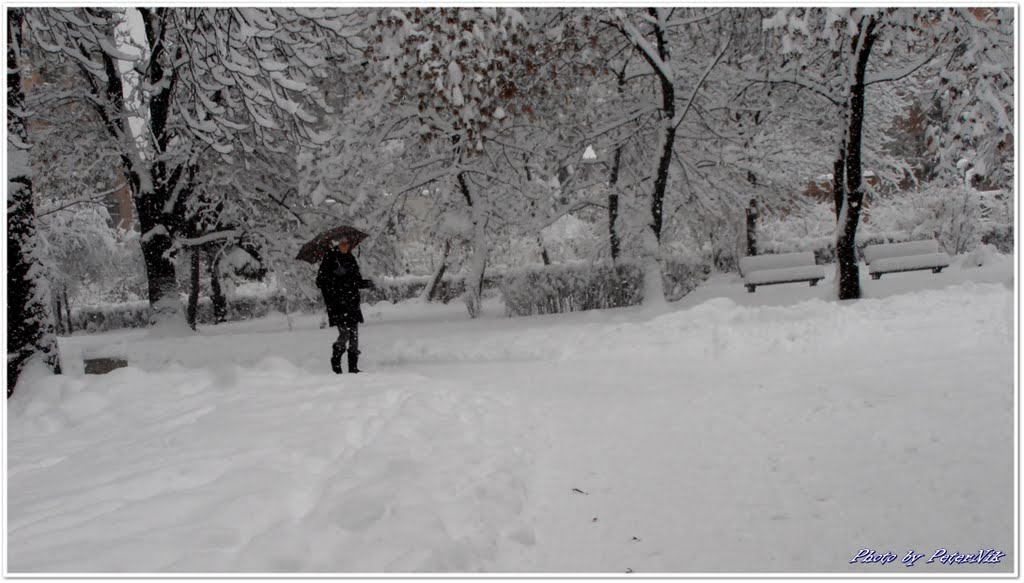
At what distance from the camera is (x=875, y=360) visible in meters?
6.66

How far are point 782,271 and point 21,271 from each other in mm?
15670

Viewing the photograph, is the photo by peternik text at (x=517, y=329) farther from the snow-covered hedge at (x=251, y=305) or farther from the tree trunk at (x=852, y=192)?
the snow-covered hedge at (x=251, y=305)

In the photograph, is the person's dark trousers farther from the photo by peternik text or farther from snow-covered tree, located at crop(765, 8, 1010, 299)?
snow-covered tree, located at crop(765, 8, 1010, 299)

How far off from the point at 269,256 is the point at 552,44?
959 cm

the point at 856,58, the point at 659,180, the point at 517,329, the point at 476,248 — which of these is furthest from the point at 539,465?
the point at 476,248

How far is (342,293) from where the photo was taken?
26.5ft

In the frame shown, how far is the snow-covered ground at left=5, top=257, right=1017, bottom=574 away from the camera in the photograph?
9.09ft

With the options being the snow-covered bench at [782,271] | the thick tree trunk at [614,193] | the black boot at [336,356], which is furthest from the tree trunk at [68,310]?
the snow-covered bench at [782,271]

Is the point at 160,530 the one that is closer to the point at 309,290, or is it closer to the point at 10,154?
the point at 10,154

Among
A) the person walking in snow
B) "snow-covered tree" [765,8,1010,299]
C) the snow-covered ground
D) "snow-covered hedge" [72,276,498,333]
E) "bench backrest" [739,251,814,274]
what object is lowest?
"snow-covered hedge" [72,276,498,333]

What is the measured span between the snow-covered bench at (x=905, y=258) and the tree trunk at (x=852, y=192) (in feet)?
15.9

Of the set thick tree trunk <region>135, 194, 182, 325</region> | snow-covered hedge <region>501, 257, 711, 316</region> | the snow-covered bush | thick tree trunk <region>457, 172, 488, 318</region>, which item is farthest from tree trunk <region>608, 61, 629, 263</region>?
the snow-covered bush

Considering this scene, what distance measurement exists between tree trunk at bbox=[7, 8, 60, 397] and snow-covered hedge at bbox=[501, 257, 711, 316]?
30.4 feet
